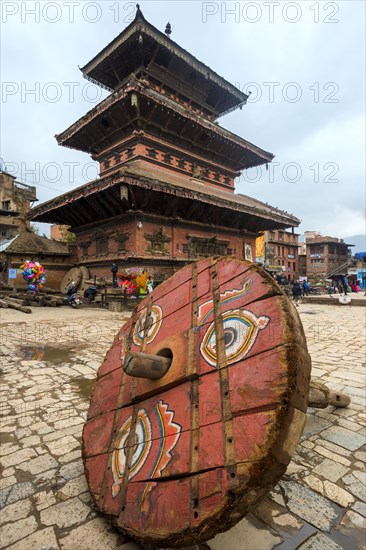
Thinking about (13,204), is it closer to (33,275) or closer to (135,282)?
(33,275)

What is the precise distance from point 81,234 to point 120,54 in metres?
11.5

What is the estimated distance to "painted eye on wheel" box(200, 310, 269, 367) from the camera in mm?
1611

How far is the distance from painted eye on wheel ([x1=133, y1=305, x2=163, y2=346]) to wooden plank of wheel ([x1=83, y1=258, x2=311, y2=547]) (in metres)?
0.13

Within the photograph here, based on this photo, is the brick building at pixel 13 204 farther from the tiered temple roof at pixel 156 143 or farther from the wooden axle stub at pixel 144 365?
the wooden axle stub at pixel 144 365

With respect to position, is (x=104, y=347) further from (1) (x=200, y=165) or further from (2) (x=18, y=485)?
(1) (x=200, y=165)

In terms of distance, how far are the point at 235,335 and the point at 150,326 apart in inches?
40.0

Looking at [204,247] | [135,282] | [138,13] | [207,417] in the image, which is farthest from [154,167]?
[207,417]

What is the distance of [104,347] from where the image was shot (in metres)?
6.52

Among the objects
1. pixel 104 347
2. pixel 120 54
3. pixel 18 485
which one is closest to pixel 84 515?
pixel 18 485

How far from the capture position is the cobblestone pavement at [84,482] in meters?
1.71

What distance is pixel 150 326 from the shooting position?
2537 millimetres

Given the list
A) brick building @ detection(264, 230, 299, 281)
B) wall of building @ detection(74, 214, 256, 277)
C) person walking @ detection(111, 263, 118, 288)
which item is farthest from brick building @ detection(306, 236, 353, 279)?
person walking @ detection(111, 263, 118, 288)

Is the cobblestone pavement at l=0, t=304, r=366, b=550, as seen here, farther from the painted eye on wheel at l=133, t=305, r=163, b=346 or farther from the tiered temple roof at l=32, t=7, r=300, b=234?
the tiered temple roof at l=32, t=7, r=300, b=234

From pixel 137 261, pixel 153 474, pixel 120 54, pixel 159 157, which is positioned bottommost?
pixel 153 474
